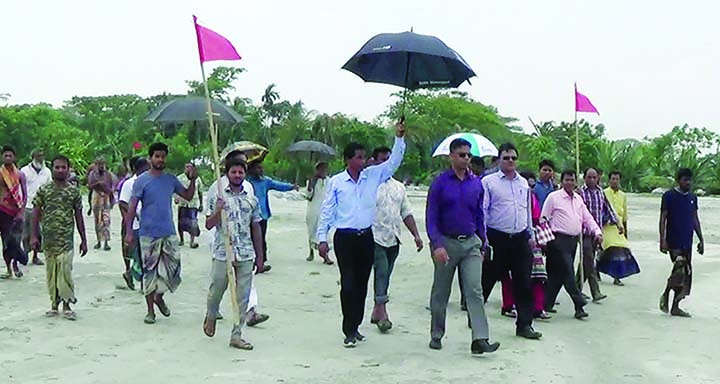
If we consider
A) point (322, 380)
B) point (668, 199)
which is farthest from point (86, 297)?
point (668, 199)

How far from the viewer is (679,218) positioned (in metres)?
10.4

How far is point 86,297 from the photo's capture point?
1110 cm

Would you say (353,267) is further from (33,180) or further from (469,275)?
(33,180)

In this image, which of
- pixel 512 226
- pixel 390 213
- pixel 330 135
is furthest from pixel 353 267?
pixel 330 135

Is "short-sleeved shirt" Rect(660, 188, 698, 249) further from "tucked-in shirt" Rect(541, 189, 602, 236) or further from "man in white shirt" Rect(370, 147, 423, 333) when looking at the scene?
"man in white shirt" Rect(370, 147, 423, 333)

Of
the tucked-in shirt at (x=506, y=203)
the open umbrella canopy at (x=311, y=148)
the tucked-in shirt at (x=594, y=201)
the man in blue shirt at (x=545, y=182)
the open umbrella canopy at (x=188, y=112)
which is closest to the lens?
the tucked-in shirt at (x=506, y=203)

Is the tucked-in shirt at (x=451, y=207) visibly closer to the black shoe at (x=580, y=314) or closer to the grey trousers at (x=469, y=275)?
the grey trousers at (x=469, y=275)

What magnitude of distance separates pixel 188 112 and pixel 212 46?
2.75 meters

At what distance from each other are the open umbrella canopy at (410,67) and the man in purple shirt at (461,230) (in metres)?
1.43

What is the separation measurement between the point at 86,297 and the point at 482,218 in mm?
5140

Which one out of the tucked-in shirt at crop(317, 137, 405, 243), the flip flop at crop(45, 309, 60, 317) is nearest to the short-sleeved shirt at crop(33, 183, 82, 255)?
the flip flop at crop(45, 309, 60, 317)

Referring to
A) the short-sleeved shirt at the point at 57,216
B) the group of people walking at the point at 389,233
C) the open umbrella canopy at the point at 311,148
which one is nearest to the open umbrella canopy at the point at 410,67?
the group of people walking at the point at 389,233

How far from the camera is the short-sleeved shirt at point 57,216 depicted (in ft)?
31.0

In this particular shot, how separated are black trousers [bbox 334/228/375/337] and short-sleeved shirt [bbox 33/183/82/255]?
2884 millimetres
